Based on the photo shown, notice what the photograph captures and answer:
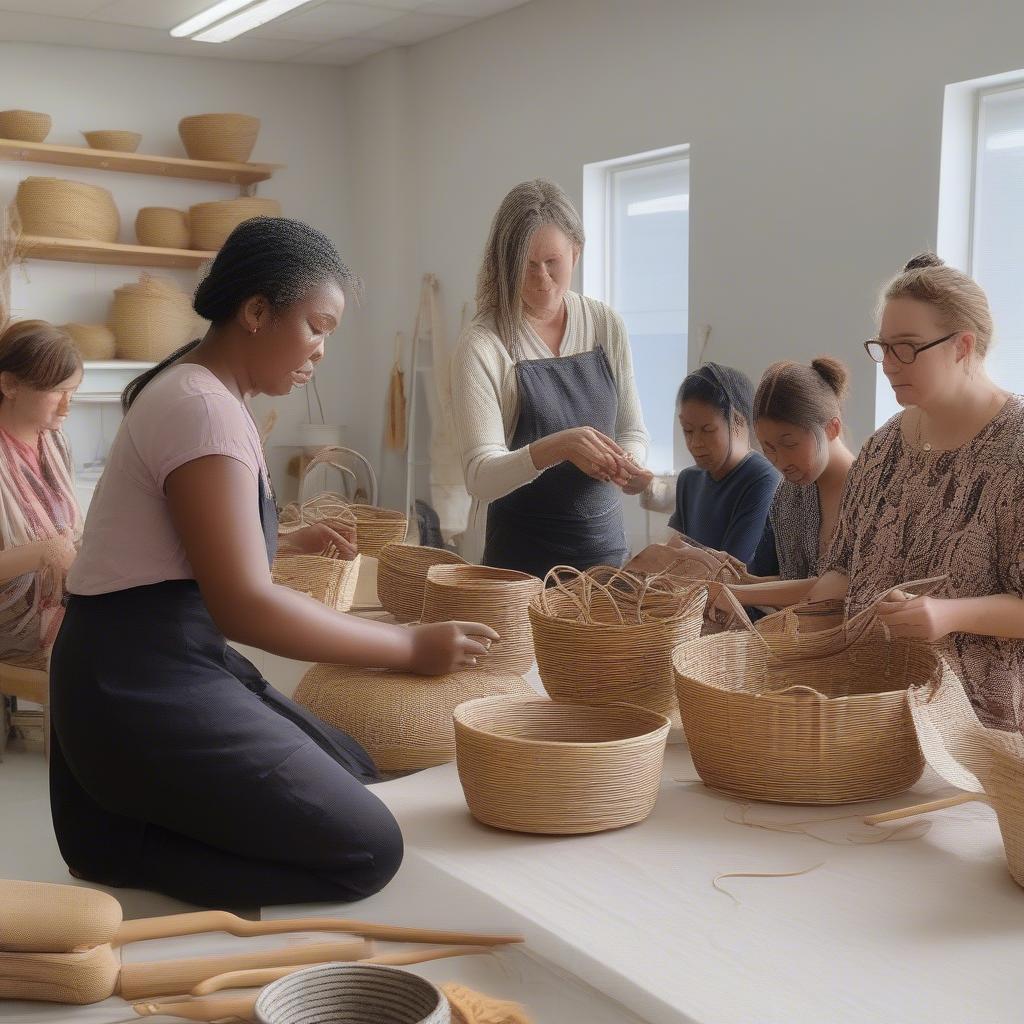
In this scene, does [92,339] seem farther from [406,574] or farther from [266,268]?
[266,268]

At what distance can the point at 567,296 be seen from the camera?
3094 mm

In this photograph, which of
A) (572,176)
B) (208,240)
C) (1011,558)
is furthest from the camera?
(208,240)

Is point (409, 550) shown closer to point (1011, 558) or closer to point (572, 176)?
point (1011, 558)

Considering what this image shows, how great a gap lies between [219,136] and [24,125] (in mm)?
962

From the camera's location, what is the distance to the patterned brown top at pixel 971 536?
2.09 m

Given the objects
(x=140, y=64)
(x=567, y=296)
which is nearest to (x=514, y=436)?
(x=567, y=296)

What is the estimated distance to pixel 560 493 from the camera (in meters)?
3.04

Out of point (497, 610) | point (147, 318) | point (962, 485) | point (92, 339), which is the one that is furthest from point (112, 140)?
point (962, 485)

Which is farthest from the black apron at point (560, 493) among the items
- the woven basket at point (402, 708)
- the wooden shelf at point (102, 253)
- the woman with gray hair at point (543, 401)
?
the wooden shelf at point (102, 253)

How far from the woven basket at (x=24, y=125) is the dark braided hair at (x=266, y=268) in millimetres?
4870

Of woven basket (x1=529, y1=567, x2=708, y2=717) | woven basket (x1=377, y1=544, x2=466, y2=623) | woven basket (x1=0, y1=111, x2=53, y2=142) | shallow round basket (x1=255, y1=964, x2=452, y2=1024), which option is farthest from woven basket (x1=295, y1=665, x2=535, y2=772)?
woven basket (x1=0, y1=111, x2=53, y2=142)

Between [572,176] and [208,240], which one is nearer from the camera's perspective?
[572,176]

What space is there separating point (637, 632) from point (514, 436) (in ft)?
3.15

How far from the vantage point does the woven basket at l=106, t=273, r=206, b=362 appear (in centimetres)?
643
